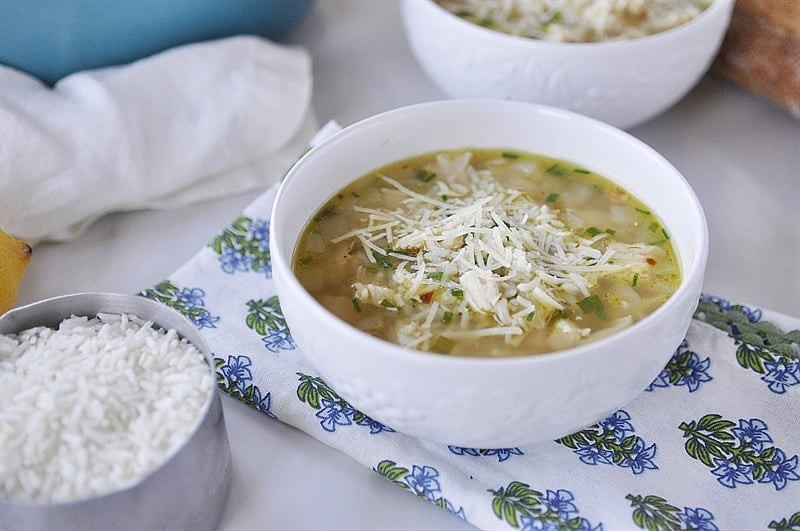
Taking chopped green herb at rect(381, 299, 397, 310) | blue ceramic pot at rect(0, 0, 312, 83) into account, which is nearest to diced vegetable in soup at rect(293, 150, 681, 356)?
chopped green herb at rect(381, 299, 397, 310)

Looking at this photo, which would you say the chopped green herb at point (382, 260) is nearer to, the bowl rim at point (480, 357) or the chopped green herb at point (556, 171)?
the bowl rim at point (480, 357)

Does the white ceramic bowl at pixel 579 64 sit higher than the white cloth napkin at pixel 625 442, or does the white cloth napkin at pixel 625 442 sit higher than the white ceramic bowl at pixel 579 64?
the white ceramic bowl at pixel 579 64

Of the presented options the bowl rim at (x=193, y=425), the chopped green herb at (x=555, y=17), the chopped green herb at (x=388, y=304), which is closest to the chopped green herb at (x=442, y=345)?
the chopped green herb at (x=388, y=304)

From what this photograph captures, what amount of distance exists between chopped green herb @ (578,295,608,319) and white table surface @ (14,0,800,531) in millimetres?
379

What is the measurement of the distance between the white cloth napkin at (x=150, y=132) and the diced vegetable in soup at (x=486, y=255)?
0.50m

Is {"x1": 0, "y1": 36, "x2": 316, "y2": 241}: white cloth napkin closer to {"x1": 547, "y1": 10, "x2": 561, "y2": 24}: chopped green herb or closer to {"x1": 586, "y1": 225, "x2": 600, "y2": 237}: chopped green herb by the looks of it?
{"x1": 547, "y1": 10, "x2": 561, "y2": 24}: chopped green herb

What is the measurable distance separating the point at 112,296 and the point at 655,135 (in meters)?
1.38

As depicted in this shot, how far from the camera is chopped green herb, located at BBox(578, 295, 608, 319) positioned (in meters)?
1.50

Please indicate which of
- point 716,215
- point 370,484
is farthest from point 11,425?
point 716,215

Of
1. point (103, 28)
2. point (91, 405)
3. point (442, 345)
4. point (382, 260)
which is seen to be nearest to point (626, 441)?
point (442, 345)

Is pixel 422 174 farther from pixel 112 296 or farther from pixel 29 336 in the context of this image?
pixel 29 336

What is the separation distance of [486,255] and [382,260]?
0.61 ft

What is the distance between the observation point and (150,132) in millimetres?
2094

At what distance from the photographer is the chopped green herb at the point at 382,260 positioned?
5.24 ft
